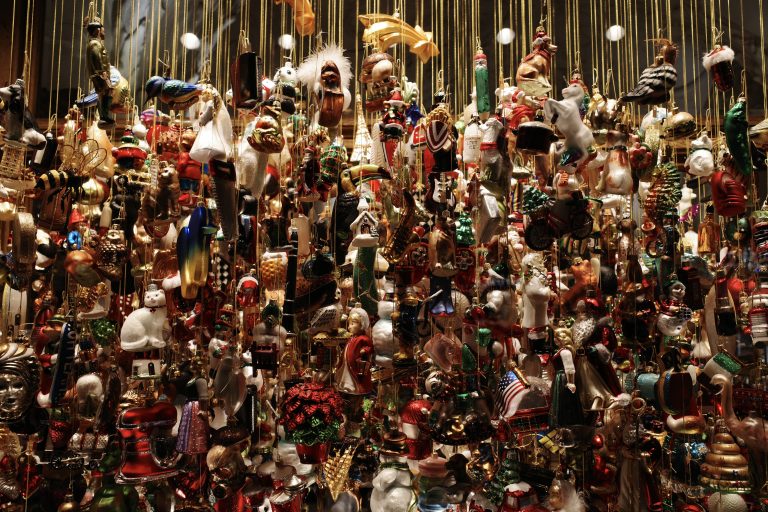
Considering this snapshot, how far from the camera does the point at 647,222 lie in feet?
4.31

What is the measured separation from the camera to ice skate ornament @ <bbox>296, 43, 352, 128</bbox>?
130cm

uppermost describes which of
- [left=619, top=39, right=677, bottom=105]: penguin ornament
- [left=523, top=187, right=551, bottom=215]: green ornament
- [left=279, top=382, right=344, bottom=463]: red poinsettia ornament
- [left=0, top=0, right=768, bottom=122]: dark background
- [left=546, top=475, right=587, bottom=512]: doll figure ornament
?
[left=0, top=0, right=768, bottom=122]: dark background

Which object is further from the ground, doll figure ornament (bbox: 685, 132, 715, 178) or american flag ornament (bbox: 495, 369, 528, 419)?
doll figure ornament (bbox: 685, 132, 715, 178)

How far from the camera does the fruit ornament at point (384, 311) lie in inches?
46.7

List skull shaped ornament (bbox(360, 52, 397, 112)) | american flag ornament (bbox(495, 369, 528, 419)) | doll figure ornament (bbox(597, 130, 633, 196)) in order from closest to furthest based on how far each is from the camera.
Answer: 1. american flag ornament (bbox(495, 369, 528, 419))
2. doll figure ornament (bbox(597, 130, 633, 196))
3. skull shaped ornament (bbox(360, 52, 397, 112))

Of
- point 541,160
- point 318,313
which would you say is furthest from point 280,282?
point 541,160

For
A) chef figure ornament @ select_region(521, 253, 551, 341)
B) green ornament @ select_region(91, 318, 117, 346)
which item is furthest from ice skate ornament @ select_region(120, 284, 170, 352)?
chef figure ornament @ select_region(521, 253, 551, 341)

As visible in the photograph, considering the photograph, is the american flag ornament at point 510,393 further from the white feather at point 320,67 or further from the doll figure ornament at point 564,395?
the white feather at point 320,67

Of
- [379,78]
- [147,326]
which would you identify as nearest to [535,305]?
[379,78]

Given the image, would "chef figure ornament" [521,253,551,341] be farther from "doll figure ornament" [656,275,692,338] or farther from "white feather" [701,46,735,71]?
"white feather" [701,46,735,71]

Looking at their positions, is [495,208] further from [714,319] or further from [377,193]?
[714,319]

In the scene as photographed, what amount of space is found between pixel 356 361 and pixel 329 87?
463mm

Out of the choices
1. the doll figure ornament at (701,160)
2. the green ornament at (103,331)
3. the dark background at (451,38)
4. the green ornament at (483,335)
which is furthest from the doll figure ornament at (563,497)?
the dark background at (451,38)

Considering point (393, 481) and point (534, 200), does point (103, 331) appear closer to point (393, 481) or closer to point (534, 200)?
point (393, 481)
